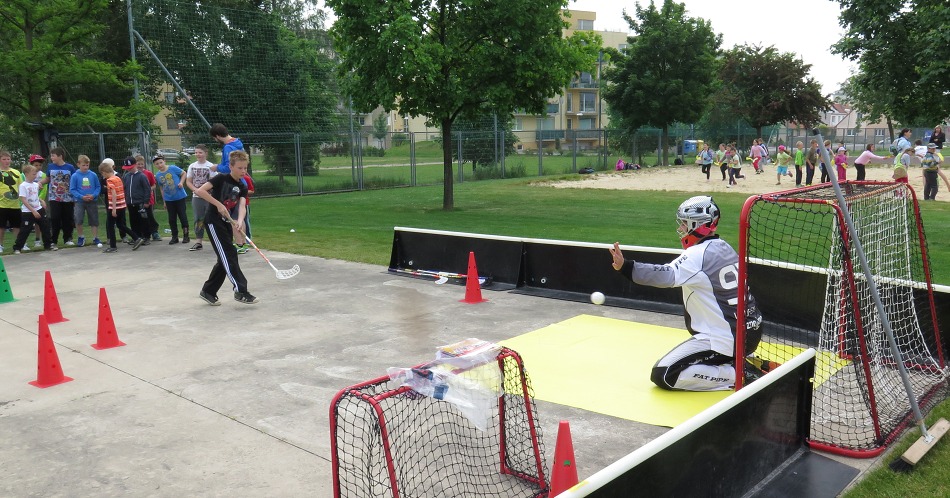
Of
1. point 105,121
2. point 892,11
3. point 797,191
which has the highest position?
point 892,11

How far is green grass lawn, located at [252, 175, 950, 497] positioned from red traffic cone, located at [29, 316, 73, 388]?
6.50 m

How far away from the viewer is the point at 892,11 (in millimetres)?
13148

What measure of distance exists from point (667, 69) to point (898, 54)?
31.6m

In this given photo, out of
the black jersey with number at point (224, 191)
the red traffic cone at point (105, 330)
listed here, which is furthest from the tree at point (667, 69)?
the red traffic cone at point (105, 330)

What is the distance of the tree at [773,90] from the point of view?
5081cm

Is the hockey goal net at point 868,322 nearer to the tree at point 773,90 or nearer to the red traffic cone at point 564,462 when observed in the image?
the red traffic cone at point 564,462

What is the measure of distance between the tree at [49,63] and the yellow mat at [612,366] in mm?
16165

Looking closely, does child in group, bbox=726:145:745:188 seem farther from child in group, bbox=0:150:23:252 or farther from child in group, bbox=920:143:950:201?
child in group, bbox=0:150:23:252

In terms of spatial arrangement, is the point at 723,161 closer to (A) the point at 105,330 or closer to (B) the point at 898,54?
(B) the point at 898,54

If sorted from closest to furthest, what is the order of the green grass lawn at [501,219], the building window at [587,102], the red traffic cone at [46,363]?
the red traffic cone at [46,363] < the green grass lawn at [501,219] < the building window at [587,102]

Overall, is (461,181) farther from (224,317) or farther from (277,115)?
(224,317)

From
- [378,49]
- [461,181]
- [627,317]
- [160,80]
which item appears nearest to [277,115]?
[160,80]

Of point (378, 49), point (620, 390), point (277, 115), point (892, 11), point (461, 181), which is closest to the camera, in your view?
point (620, 390)

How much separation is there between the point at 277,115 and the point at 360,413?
Result: 84.4 feet
